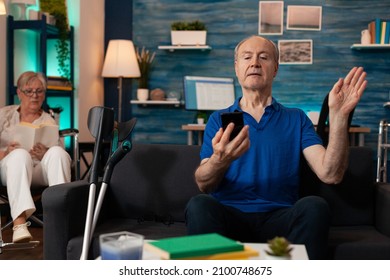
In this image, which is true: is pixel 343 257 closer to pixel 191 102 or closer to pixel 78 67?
pixel 191 102

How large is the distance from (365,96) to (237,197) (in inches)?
140

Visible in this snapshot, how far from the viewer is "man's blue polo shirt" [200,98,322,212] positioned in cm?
210

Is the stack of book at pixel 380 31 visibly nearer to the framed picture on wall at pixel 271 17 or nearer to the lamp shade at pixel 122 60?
the framed picture on wall at pixel 271 17

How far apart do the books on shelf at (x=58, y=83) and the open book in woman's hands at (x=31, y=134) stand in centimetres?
116

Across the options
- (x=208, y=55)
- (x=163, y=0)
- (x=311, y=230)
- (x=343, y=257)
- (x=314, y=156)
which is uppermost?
(x=163, y=0)

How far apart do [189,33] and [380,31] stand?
Result: 5.60 ft

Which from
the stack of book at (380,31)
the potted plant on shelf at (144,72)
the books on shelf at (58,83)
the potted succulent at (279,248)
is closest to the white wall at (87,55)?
the books on shelf at (58,83)

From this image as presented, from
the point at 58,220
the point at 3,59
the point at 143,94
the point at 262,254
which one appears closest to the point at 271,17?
the point at 143,94

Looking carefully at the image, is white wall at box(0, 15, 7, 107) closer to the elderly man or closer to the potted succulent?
the elderly man

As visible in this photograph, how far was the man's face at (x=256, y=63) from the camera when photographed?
7.31ft

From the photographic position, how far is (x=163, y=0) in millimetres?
5578

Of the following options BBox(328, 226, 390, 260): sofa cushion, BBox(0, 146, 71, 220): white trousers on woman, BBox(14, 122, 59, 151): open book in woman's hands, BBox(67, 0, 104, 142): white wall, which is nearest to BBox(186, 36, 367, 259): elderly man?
BBox(328, 226, 390, 260): sofa cushion

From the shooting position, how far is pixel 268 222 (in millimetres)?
2020
